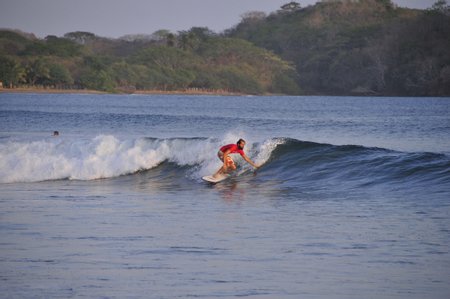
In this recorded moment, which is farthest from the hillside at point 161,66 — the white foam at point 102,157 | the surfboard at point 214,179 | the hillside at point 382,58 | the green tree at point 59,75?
the surfboard at point 214,179

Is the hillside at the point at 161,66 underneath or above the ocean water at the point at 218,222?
above

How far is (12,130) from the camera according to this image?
42.7 meters

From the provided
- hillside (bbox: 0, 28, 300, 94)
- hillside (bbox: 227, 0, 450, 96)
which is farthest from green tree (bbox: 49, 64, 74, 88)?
hillside (bbox: 227, 0, 450, 96)

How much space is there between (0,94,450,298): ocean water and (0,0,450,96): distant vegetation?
10667 cm

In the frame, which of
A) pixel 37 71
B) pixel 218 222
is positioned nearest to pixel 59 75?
pixel 37 71

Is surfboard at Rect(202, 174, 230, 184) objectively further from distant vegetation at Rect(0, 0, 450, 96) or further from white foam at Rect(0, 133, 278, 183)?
distant vegetation at Rect(0, 0, 450, 96)

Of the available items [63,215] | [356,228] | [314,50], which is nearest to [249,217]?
[356,228]

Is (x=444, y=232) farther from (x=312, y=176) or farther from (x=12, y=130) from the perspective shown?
(x=12, y=130)

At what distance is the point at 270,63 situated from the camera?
171 m

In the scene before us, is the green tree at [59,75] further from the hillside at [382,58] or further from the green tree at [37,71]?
the hillside at [382,58]

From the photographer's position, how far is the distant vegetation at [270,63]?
138000mm

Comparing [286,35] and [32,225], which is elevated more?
[286,35]

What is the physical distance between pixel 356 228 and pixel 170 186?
879cm

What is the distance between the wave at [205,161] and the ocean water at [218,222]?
0.18 ft
